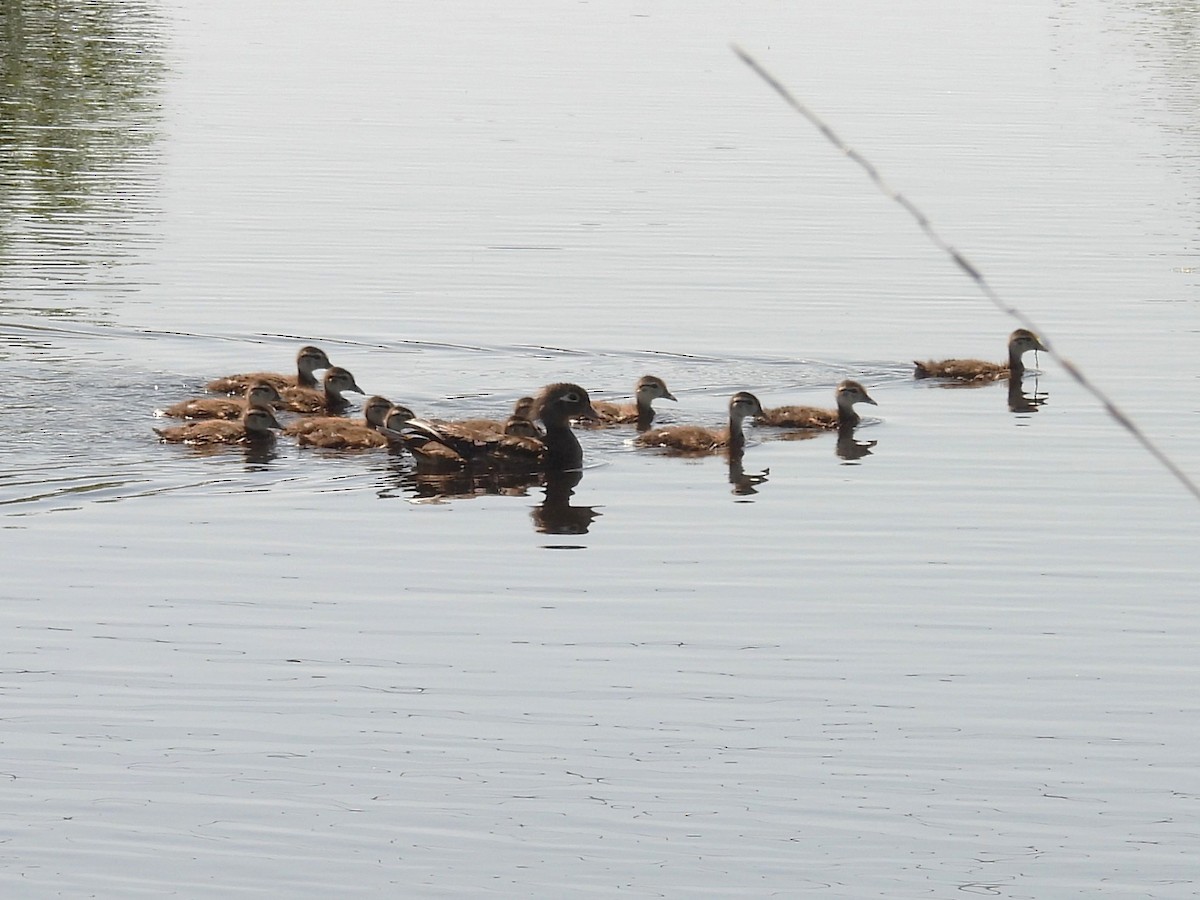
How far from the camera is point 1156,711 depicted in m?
7.93

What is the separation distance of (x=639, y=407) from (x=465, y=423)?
1436 millimetres

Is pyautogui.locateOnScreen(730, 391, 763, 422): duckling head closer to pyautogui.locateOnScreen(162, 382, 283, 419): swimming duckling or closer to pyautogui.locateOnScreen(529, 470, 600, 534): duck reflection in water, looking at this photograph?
pyautogui.locateOnScreen(529, 470, 600, 534): duck reflection in water

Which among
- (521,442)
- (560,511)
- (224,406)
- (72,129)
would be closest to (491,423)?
(521,442)

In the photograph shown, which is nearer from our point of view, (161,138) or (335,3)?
(161,138)

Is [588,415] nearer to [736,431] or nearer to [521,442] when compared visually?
[521,442]

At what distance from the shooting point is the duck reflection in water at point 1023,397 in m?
14.0

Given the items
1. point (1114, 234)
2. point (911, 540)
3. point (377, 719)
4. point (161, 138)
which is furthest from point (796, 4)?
point (377, 719)

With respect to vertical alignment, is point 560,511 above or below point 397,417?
below

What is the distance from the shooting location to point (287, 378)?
13812mm

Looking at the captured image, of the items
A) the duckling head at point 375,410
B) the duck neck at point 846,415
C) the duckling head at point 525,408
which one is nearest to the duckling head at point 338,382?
the duckling head at point 375,410

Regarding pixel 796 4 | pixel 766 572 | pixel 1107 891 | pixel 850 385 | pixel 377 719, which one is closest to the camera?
pixel 1107 891

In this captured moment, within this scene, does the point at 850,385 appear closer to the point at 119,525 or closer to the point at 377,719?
the point at 119,525

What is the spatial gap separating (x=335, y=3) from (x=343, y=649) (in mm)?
42860

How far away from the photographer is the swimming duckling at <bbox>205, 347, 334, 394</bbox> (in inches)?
530
